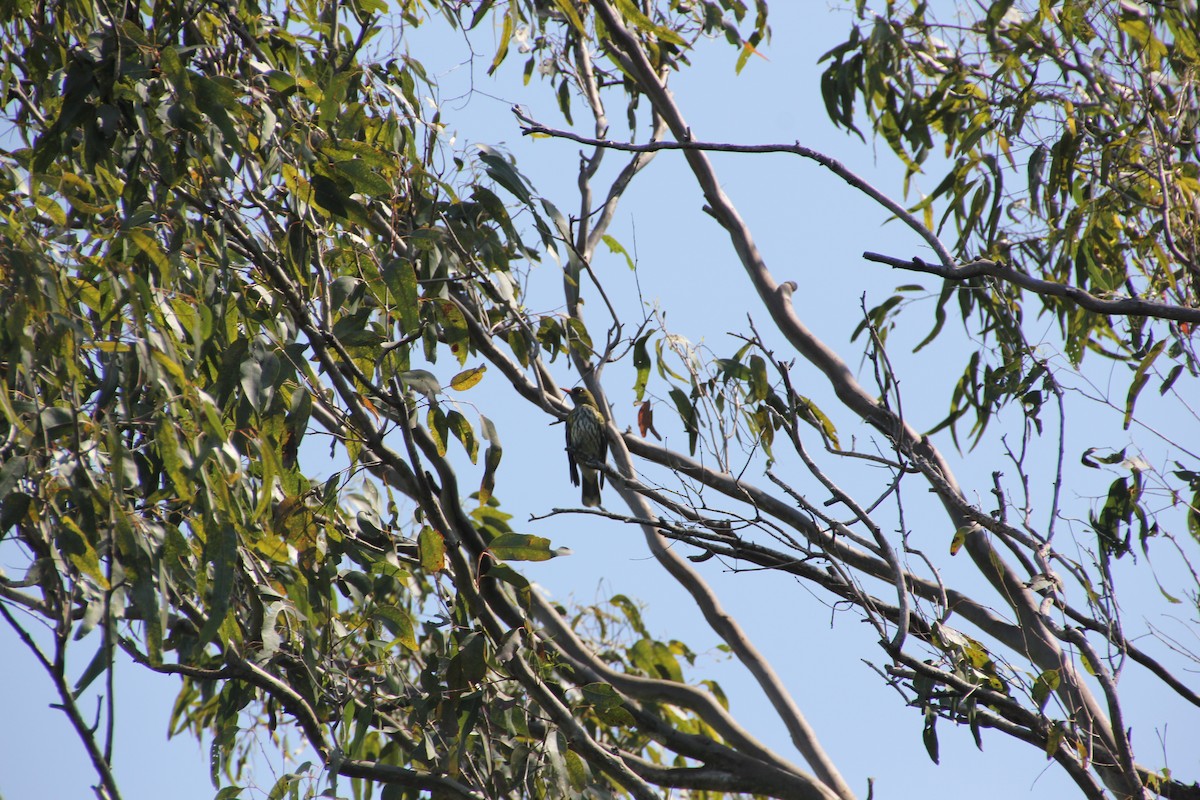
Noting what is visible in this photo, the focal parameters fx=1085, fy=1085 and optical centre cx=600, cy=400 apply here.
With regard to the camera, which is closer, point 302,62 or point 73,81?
point 73,81

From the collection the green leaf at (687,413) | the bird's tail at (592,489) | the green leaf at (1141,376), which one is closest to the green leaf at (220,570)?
the green leaf at (687,413)

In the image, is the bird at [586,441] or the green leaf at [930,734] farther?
the bird at [586,441]

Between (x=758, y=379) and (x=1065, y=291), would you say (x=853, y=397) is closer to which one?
(x=758, y=379)

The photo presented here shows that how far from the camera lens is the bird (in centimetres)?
471

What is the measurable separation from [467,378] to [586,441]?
234cm

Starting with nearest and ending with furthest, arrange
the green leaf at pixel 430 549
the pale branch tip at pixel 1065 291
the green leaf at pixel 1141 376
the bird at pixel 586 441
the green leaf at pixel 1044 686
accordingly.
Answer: the pale branch tip at pixel 1065 291 < the green leaf at pixel 1044 686 < the green leaf at pixel 430 549 < the green leaf at pixel 1141 376 < the bird at pixel 586 441

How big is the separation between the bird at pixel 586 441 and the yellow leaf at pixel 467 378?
1889 millimetres

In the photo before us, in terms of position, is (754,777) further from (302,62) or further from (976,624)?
(302,62)

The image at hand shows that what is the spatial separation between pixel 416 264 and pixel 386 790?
146 centimetres

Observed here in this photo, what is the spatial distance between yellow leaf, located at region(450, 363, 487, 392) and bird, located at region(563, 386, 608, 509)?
1.89 m

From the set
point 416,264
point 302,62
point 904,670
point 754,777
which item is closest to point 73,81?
point 302,62

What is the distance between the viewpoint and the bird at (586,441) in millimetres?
4711

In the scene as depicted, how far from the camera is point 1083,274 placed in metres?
3.59

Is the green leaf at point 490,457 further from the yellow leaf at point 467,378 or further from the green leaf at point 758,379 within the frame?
the green leaf at point 758,379
